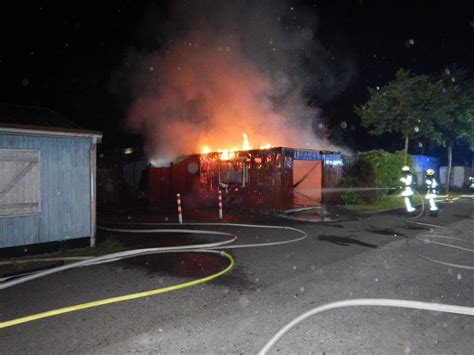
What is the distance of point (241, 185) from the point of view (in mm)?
14789

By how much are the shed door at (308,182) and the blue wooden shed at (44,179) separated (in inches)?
391

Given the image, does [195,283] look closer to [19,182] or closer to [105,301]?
[105,301]

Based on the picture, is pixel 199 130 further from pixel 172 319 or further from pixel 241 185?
pixel 172 319

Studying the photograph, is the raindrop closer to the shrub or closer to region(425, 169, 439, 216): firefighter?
region(425, 169, 439, 216): firefighter

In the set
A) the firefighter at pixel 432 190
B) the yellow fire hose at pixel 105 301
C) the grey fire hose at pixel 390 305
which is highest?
the firefighter at pixel 432 190

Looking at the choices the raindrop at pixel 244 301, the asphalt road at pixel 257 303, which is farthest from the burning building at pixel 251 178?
the raindrop at pixel 244 301

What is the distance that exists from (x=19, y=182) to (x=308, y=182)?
41.2ft

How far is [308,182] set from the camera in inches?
669

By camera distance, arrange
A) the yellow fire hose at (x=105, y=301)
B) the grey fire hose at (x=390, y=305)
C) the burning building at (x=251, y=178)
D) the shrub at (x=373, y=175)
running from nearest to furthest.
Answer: the grey fire hose at (x=390, y=305) < the yellow fire hose at (x=105, y=301) < the burning building at (x=251, y=178) < the shrub at (x=373, y=175)

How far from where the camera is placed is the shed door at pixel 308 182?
1621 cm

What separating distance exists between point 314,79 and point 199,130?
25.4 ft

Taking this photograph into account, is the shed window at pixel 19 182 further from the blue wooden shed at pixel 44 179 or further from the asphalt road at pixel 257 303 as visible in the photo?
the asphalt road at pixel 257 303

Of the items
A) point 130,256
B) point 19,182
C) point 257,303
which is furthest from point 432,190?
point 19,182

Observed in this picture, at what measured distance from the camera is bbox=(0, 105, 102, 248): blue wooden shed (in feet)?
22.8
